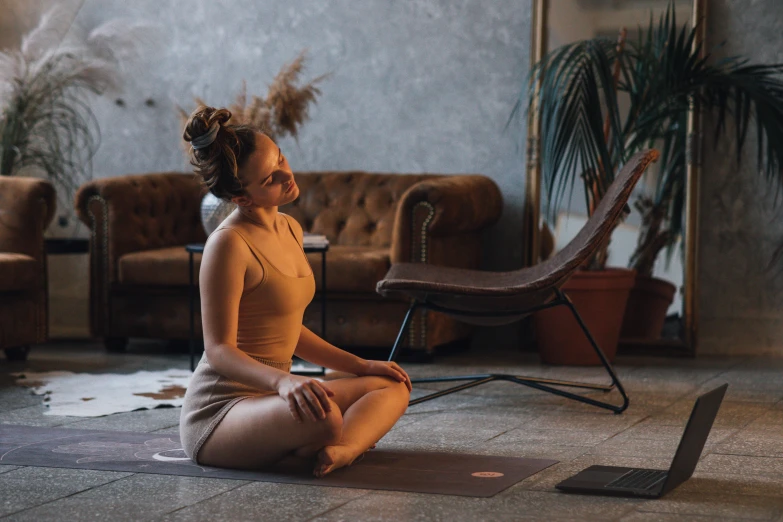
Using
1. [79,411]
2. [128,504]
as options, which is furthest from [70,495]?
[79,411]

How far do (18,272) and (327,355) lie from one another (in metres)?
2.15

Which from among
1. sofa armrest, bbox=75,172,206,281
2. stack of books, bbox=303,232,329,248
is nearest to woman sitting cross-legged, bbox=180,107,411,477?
stack of books, bbox=303,232,329,248

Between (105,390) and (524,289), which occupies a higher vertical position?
(524,289)

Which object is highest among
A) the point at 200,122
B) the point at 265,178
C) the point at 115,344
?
the point at 200,122

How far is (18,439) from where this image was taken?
2873 mm

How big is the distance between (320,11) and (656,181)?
1831 mm

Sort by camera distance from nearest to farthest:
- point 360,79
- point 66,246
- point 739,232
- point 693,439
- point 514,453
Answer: point 693,439
point 514,453
point 739,232
point 66,246
point 360,79

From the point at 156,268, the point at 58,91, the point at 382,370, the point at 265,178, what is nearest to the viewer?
the point at 265,178

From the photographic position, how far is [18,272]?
430 cm

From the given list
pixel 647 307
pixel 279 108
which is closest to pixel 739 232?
pixel 647 307

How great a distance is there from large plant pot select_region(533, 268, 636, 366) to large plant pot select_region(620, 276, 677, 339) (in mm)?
322

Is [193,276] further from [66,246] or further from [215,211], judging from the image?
[66,246]

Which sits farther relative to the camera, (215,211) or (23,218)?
(23,218)

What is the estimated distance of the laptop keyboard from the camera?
2.28m
